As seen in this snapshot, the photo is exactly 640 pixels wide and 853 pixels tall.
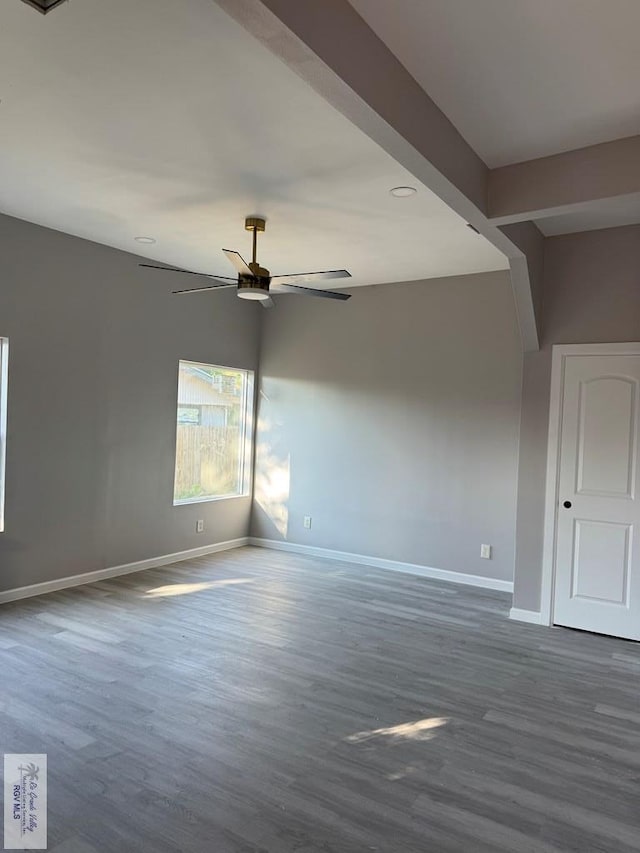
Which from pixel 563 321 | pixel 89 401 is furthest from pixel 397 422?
pixel 89 401

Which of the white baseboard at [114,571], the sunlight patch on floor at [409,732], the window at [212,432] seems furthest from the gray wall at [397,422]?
the sunlight patch on floor at [409,732]

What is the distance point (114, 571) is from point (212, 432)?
1.76 meters

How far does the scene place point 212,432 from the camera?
6.20 m

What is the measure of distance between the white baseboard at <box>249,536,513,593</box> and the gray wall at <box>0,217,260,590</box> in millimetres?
876

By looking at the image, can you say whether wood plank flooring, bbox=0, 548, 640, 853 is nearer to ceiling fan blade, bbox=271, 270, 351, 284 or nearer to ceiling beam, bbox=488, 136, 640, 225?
ceiling fan blade, bbox=271, 270, 351, 284

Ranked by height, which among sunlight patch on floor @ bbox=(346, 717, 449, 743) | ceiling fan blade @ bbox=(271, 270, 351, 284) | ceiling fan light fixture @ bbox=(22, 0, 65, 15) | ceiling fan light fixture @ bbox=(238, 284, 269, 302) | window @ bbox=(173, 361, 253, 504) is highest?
ceiling fan light fixture @ bbox=(22, 0, 65, 15)

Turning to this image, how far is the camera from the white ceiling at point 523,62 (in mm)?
1914

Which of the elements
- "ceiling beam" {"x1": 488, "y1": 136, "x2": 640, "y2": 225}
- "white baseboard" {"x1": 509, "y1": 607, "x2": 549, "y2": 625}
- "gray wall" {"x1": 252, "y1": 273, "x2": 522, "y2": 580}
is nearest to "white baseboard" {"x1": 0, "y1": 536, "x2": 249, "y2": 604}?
"gray wall" {"x1": 252, "y1": 273, "x2": 522, "y2": 580}

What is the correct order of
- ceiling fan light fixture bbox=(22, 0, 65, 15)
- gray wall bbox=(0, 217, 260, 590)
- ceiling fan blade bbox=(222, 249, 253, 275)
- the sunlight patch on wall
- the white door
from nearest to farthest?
ceiling fan light fixture bbox=(22, 0, 65, 15)
ceiling fan blade bbox=(222, 249, 253, 275)
the white door
gray wall bbox=(0, 217, 260, 590)
the sunlight patch on wall

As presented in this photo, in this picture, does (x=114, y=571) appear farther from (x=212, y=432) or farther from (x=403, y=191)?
(x=403, y=191)

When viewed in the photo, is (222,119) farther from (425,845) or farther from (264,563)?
(264,563)

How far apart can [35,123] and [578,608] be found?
4445 mm

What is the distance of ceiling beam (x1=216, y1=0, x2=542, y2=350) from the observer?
5.12 ft

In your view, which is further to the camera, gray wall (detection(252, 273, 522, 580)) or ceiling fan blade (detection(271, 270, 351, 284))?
gray wall (detection(252, 273, 522, 580))
